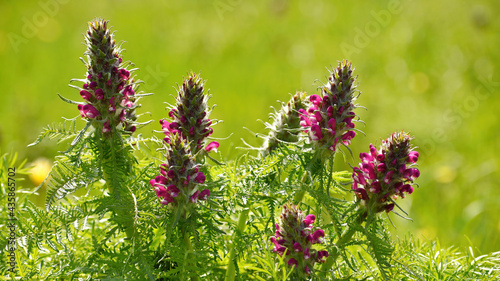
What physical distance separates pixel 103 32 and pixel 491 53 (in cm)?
539

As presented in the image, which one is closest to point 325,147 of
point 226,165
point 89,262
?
point 226,165

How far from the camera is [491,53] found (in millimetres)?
6176

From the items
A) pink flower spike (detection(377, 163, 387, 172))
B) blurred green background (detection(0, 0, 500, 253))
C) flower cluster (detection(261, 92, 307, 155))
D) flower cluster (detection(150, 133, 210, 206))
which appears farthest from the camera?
blurred green background (detection(0, 0, 500, 253))

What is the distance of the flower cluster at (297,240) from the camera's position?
1848 mm

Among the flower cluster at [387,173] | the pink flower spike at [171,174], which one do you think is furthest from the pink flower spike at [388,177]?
the pink flower spike at [171,174]

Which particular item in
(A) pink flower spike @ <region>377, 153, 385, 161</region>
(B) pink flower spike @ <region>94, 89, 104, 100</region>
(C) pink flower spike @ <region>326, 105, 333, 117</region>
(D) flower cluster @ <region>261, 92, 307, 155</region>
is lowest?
(A) pink flower spike @ <region>377, 153, 385, 161</region>

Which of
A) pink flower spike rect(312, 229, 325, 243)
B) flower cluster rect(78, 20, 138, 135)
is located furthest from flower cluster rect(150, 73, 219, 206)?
pink flower spike rect(312, 229, 325, 243)

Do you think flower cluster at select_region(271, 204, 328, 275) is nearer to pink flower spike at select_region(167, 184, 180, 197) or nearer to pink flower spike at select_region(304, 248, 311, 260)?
pink flower spike at select_region(304, 248, 311, 260)

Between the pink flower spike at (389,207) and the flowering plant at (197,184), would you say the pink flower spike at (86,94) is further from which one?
the pink flower spike at (389,207)

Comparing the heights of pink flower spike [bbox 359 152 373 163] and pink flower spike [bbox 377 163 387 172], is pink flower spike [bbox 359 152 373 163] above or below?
above

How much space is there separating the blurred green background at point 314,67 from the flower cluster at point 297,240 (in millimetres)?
1805

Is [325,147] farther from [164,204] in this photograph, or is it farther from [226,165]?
[164,204]

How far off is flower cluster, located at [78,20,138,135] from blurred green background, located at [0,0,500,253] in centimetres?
238

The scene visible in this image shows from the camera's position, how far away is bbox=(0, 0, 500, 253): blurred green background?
445cm
